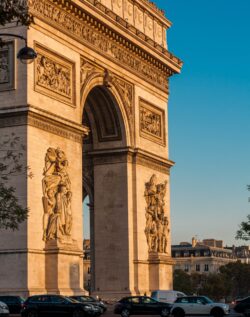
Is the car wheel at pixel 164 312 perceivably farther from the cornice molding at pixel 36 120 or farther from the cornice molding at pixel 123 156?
the cornice molding at pixel 123 156

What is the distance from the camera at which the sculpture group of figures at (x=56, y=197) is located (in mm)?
39812

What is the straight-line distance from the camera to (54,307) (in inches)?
1403

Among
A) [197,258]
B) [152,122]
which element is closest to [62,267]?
[152,122]

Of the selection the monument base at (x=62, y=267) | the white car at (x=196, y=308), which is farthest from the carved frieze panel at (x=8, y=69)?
the white car at (x=196, y=308)

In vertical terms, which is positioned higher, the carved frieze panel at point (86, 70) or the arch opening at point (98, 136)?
the carved frieze panel at point (86, 70)

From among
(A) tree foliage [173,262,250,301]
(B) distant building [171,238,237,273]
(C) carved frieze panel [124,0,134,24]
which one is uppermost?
(C) carved frieze panel [124,0,134,24]

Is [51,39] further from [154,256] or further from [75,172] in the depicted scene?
[154,256]

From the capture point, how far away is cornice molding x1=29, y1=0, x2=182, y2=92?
41469 millimetres

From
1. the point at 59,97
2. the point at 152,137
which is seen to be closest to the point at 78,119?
the point at 59,97

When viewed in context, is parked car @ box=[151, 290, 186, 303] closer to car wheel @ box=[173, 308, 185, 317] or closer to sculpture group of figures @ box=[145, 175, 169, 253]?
sculpture group of figures @ box=[145, 175, 169, 253]

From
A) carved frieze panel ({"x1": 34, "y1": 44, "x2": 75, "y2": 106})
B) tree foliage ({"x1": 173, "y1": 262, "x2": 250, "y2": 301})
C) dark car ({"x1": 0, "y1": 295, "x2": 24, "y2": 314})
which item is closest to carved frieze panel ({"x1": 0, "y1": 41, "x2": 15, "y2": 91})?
carved frieze panel ({"x1": 34, "y1": 44, "x2": 75, "y2": 106})

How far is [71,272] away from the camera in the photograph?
4081 centimetres

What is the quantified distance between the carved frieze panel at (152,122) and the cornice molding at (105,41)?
5.20 ft

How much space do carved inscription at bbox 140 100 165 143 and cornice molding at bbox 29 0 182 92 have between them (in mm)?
1609
